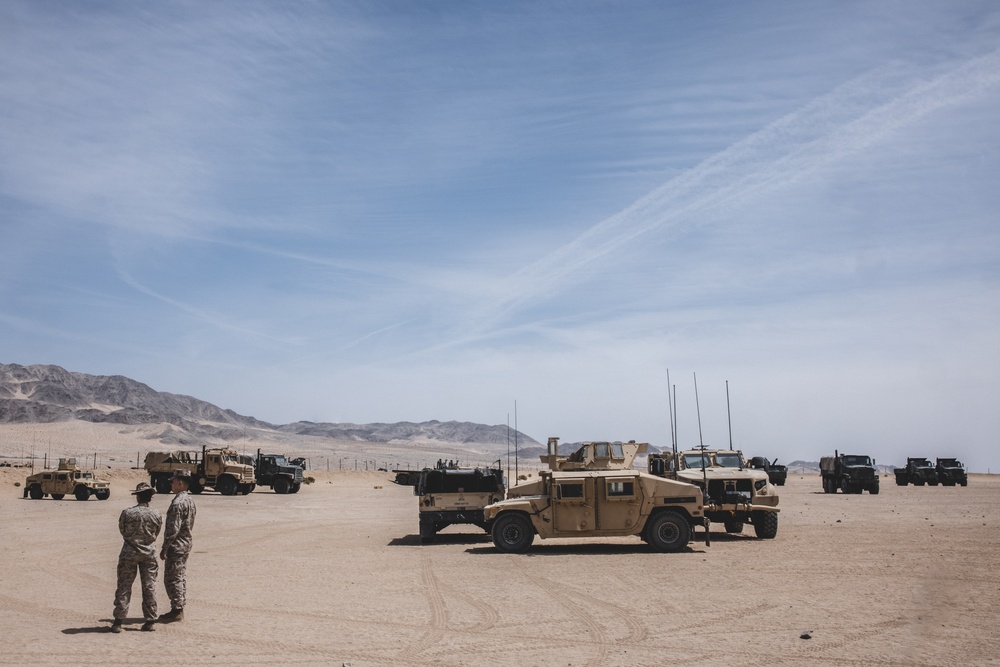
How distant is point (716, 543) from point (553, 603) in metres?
9.38

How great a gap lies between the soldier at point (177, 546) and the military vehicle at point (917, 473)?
180 feet

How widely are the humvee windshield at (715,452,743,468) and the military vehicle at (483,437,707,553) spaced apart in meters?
5.45

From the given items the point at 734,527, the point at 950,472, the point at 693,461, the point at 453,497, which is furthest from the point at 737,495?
the point at 950,472

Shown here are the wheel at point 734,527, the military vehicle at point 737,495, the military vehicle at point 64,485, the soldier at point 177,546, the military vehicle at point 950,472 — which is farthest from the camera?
the military vehicle at point 950,472

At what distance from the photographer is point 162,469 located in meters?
45.6

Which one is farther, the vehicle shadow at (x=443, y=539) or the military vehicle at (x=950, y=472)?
the military vehicle at (x=950, y=472)

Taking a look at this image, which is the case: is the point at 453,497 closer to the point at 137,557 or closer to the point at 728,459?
the point at 728,459

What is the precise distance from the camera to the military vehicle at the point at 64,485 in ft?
132

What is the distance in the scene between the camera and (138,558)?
10.6m

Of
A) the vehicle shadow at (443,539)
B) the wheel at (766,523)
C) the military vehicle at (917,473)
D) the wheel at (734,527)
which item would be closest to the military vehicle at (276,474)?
the vehicle shadow at (443,539)

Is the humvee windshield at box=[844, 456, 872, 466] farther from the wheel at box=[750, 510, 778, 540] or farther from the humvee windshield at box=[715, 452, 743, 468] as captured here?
the wheel at box=[750, 510, 778, 540]

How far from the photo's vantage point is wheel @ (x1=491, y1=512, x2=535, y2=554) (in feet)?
63.6

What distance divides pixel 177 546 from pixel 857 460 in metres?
43.4

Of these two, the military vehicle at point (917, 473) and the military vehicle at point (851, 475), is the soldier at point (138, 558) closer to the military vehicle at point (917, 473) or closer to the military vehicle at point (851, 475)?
the military vehicle at point (851, 475)
